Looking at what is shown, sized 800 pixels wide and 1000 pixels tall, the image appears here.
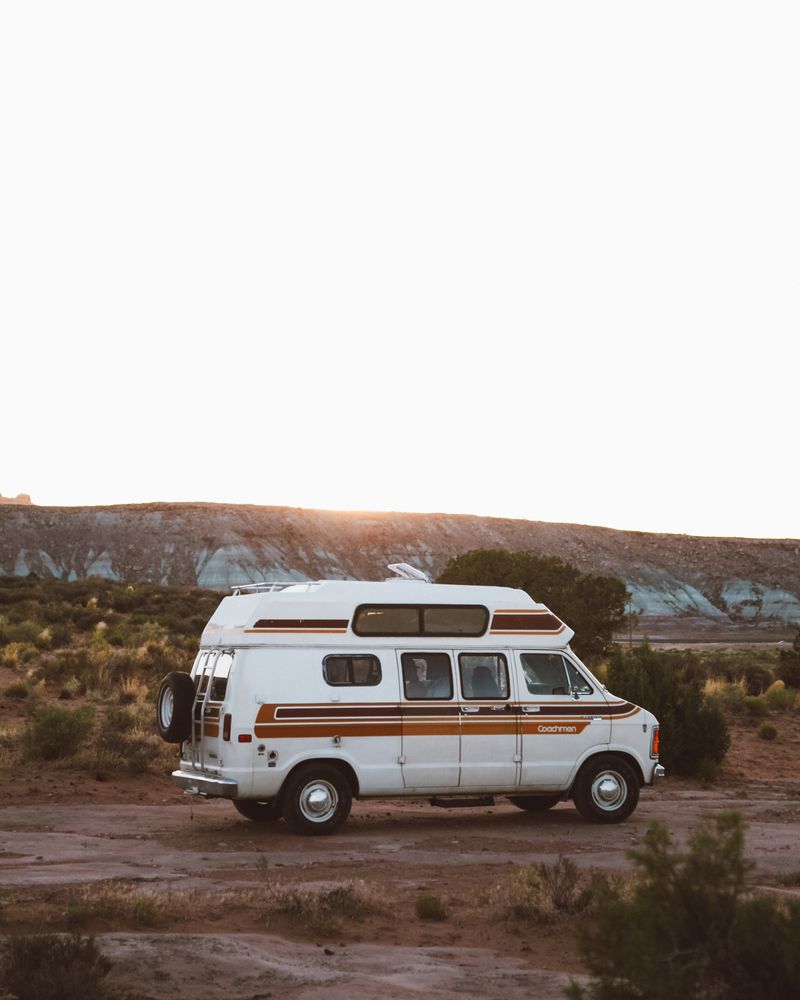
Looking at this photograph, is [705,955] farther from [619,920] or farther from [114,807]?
[114,807]

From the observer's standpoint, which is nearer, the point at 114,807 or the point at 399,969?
the point at 399,969

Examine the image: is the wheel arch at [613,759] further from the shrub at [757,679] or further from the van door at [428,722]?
the shrub at [757,679]

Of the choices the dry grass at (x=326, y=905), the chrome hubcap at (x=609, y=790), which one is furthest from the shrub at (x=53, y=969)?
the chrome hubcap at (x=609, y=790)

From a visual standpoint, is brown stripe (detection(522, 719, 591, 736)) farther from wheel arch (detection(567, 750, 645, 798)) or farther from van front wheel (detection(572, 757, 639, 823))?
van front wheel (detection(572, 757, 639, 823))

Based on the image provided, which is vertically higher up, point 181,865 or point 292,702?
point 292,702

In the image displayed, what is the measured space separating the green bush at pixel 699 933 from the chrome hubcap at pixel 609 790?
32.2ft

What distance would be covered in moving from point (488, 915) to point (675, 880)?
16.3ft

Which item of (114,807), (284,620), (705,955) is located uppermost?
(284,620)

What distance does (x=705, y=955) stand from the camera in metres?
5.38

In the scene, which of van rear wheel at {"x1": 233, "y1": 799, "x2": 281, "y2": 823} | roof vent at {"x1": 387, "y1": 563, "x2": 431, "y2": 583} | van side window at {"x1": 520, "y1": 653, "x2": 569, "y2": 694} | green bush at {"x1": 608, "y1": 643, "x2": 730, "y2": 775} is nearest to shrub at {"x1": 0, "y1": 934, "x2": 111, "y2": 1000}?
van rear wheel at {"x1": 233, "y1": 799, "x2": 281, "y2": 823}

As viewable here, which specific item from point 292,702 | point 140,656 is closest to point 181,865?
point 292,702

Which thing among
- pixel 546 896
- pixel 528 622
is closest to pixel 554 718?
pixel 528 622

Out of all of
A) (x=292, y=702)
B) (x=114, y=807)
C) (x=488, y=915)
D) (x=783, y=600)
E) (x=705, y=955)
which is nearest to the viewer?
(x=705, y=955)

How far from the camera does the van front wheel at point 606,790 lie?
49.9 ft
